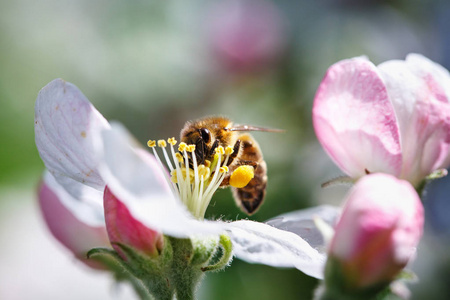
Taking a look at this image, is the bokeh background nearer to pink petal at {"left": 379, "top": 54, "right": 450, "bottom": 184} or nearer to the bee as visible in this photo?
the bee

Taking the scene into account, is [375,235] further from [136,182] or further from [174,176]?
[174,176]

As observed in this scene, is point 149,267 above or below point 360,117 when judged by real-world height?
below

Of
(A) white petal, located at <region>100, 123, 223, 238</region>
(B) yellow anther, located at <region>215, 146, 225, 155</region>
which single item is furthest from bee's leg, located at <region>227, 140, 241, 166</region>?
(A) white petal, located at <region>100, 123, 223, 238</region>

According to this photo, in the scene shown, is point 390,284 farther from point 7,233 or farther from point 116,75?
point 116,75

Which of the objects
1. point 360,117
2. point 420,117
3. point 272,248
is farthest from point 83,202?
point 420,117

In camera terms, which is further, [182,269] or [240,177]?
[240,177]

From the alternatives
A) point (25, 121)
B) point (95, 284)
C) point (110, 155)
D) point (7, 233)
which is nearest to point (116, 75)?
point (25, 121)

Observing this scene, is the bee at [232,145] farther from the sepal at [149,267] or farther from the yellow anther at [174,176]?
the sepal at [149,267]
